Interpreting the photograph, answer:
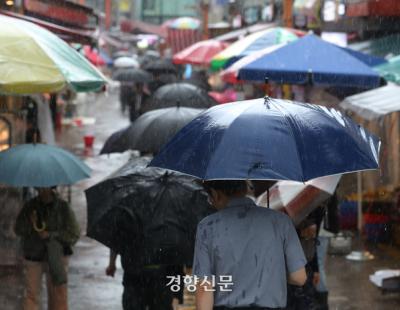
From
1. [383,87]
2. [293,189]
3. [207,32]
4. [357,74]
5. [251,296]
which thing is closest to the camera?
[251,296]

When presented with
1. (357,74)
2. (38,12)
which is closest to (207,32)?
(38,12)

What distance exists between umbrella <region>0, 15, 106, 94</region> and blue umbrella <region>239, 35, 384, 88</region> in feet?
12.7

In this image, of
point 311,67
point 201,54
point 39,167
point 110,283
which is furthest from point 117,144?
point 201,54

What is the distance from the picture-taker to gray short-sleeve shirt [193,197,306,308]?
4.29 metres

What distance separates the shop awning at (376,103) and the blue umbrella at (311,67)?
0.27 meters

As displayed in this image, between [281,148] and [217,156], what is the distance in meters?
0.34

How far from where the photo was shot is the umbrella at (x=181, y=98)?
44.3ft

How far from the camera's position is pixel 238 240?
4324mm

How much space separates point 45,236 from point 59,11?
717 cm

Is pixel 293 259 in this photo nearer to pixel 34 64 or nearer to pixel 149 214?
pixel 149 214

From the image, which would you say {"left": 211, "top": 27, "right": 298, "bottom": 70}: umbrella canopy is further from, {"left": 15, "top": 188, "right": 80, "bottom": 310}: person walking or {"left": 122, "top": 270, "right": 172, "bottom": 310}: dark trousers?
{"left": 122, "top": 270, "right": 172, "bottom": 310}: dark trousers

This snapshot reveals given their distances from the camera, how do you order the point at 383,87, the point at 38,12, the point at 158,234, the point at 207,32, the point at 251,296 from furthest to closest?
the point at 207,32
the point at 38,12
the point at 383,87
the point at 158,234
the point at 251,296

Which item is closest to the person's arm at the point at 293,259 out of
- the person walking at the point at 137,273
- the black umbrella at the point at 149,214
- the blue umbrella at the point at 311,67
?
the black umbrella at the point at 149,214

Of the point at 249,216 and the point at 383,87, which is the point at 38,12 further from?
the point at 249,216
